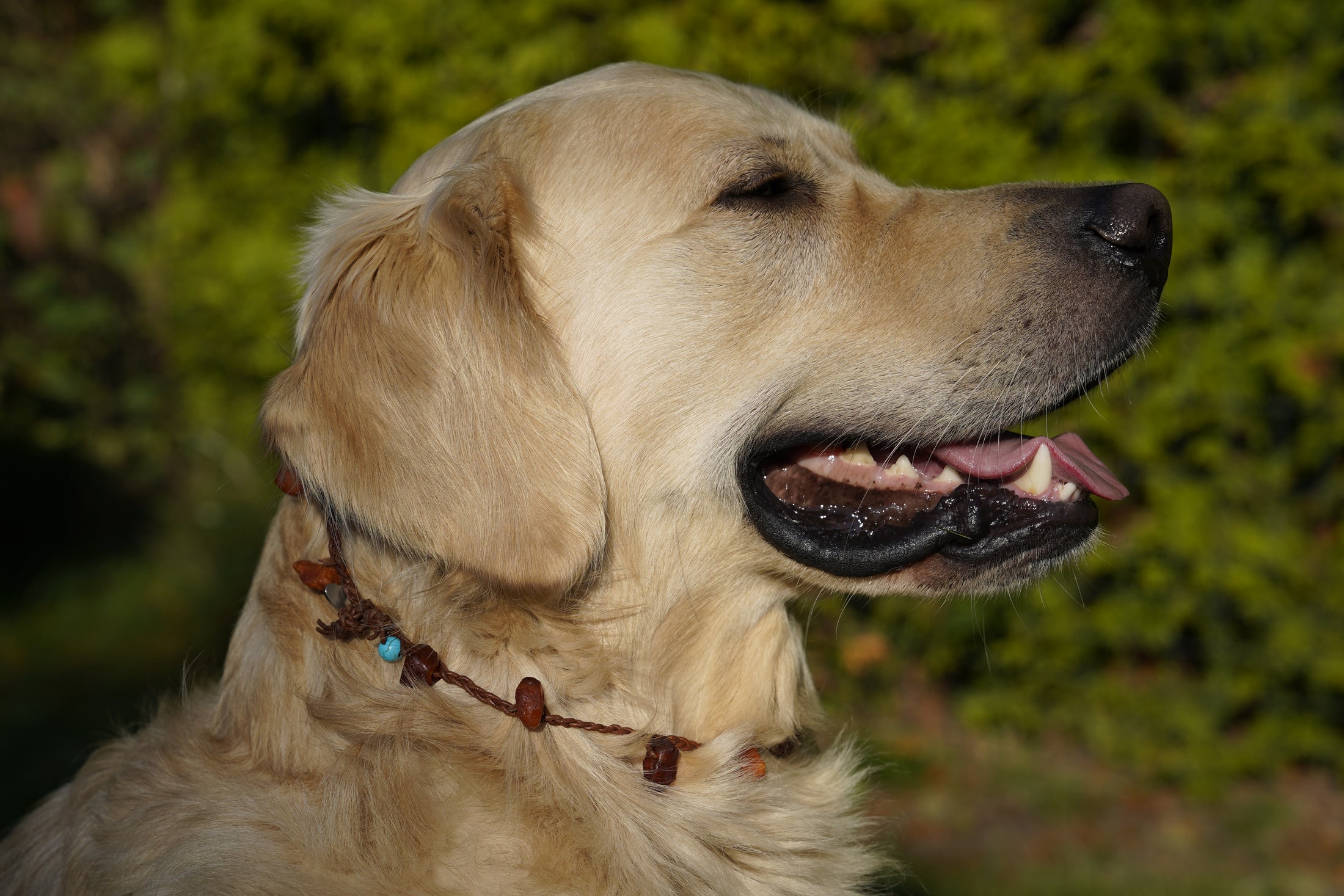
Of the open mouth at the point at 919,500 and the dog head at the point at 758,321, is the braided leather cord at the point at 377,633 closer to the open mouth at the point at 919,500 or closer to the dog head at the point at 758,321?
the dog head at the point at 758,321

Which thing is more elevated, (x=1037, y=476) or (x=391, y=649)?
(x=391, y=649)

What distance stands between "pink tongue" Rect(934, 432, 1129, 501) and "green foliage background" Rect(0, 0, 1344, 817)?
5.49ft

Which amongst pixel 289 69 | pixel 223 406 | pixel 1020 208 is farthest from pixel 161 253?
pixel 1020 208

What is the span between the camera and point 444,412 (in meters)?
2.08

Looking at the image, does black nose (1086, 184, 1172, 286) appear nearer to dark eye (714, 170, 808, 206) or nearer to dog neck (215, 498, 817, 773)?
dark eye (714, 170, 808, 206)

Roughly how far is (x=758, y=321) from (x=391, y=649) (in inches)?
40.6

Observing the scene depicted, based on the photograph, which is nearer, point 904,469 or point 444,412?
point 444,412

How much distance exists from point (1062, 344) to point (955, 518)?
449 millimetres

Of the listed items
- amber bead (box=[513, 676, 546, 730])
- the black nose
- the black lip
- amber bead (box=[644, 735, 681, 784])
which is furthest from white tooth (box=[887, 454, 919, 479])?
amber bead (box=[513, 676, 546, 730])

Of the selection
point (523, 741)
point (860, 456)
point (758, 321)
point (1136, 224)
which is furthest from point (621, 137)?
point (523, 741)

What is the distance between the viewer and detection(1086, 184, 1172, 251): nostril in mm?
2396

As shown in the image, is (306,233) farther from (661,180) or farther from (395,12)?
(395,12)

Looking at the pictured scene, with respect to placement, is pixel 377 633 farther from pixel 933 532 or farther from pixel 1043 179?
pixel 1043 179

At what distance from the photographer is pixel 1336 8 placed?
4.18 m
